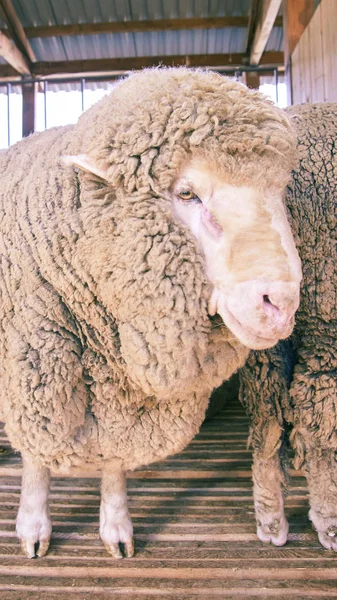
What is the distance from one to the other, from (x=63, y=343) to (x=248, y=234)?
28.5 inches

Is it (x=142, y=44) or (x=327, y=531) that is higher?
(x=142, y=44)

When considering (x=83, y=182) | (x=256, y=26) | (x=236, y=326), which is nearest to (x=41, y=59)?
(x=256, y=26)

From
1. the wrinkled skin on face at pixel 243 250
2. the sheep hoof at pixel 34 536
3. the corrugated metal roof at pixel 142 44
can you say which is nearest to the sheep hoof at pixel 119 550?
the sheep hoof at pixel 34 536

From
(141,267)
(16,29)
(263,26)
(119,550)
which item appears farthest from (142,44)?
(119,550)

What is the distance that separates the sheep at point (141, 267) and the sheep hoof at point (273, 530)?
520 mm

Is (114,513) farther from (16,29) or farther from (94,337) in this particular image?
(16,29)

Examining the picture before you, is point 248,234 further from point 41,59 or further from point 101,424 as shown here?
point 41,59

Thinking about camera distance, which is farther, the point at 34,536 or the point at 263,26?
the point at 263,26

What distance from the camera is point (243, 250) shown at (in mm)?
1443

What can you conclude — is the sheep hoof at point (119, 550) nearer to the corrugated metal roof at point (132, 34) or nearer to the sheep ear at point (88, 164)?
the sheep ear at point (88, 164)

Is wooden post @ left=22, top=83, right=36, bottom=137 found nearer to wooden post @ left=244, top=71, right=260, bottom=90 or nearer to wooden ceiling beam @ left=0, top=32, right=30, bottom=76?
wooden ceiling beam @ left=0, top=32, right=30, bottom=76

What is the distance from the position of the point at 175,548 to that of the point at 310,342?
92 cm

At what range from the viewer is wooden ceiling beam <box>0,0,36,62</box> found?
632 cm

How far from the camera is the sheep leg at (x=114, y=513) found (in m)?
2.09
